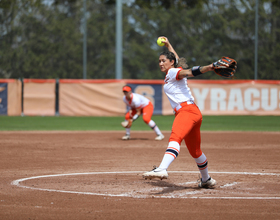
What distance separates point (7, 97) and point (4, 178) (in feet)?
52.7

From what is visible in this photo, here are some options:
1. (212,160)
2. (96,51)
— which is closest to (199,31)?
(96,51)

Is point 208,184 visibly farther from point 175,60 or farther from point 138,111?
point 138,111

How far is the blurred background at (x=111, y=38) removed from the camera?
89.6 ft

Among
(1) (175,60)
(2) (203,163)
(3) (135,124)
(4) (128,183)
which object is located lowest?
(3) (135,124)

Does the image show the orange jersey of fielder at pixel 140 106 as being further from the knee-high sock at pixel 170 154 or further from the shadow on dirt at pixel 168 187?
the knee-high sock at pixel 170 154

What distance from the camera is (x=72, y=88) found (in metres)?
23.0

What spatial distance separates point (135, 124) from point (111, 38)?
11.9 m

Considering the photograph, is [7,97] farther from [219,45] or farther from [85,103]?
[219,45]

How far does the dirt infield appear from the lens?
4906 mm

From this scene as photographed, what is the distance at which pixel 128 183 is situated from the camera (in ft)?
21.7

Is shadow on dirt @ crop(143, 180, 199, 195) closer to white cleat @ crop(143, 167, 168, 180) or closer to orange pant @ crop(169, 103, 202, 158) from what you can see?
orange pant @ crop(169, 103, 202, 158)

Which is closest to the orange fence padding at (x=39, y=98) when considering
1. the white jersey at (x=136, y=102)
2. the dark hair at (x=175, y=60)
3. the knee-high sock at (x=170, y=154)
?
the white jersey at (x=136, y=102)

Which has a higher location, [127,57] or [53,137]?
[127,57]

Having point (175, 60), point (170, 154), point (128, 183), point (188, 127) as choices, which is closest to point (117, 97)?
point (128, 183)
